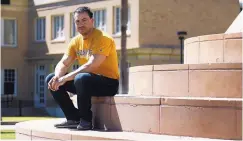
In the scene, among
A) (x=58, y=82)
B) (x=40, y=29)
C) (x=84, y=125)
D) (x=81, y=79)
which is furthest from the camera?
(x=40, y=29)

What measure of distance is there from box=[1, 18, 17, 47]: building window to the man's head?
125 ft

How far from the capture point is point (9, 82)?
159 ft

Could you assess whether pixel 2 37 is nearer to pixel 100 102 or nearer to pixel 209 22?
pixel 209 22

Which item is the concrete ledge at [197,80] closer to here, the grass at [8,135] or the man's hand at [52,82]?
the man's hand at [52,82]

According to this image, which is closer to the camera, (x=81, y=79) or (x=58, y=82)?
(x=81, y=79)

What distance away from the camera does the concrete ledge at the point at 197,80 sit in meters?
9.85

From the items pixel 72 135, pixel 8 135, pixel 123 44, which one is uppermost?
pixel 123 44

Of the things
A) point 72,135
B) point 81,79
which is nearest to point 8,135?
point 81,79

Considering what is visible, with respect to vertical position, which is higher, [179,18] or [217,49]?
[179,18]

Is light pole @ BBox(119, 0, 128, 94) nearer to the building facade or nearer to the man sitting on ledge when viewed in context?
the building facade

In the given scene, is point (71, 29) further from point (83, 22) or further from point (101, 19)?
point (83, 22)

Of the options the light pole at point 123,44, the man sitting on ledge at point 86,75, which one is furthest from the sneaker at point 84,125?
the light pole at point 123,44


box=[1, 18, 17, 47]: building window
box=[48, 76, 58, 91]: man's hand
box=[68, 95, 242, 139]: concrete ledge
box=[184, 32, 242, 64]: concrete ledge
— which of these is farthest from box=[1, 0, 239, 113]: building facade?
box=[68, 95, 242, 139]: concrete ledge

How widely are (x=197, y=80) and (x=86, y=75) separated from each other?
166cm
